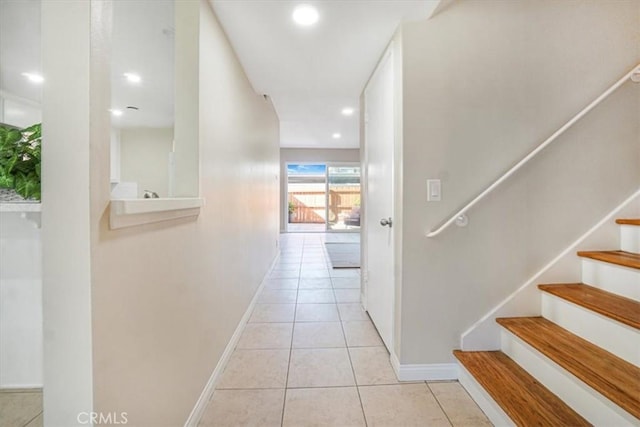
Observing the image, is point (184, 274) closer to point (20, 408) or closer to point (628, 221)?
point (20, 408)

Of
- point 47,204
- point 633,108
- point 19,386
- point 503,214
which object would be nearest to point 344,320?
point 503,214

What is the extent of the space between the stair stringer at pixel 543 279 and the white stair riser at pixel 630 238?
2 centimetres

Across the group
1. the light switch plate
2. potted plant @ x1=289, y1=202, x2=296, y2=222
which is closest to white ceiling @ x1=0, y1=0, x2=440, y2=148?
the light switch plate

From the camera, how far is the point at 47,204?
0.71 meters

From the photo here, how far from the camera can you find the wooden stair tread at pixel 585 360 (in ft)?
3.40

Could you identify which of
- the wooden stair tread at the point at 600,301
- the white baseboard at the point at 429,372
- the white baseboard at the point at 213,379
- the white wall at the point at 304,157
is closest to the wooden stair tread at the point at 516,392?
the white baseboard at the point at 429,372

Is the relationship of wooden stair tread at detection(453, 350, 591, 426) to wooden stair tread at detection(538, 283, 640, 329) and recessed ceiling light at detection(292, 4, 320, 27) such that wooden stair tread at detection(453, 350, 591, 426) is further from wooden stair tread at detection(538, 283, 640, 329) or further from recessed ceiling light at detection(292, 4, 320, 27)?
recessed ceiling light at detection(292, 4, 320, 27)

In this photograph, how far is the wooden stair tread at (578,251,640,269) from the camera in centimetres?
140

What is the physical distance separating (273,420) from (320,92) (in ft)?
9.11

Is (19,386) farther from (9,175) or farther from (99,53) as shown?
(99,53)

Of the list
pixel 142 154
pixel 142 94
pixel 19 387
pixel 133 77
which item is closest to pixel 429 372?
pixel 19 387

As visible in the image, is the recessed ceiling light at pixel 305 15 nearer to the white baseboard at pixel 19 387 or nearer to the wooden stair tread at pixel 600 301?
the wooden stair tread at pixel 600 301

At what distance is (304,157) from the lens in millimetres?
7828

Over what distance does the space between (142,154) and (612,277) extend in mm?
5897
